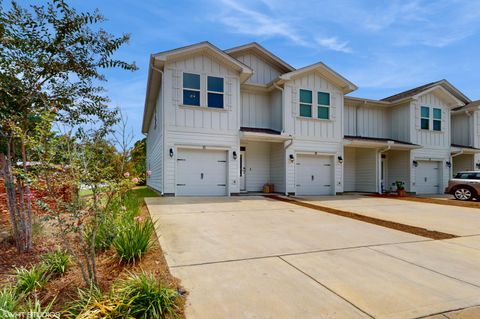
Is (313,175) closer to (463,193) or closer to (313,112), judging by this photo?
(313,112)

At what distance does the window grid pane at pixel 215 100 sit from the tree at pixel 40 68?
22.5ft

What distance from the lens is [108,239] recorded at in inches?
171

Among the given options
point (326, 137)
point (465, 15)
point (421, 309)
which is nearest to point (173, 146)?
point (326, 137)

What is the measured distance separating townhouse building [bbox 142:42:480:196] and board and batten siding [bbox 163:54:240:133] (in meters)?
0.04

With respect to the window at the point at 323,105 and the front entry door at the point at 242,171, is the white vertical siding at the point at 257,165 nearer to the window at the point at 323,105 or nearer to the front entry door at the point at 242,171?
the front entry door at the point at 242,171

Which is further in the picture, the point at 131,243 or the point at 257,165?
the point at 257,165

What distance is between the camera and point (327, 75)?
46.5 ft

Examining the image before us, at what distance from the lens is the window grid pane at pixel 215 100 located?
39.8ft

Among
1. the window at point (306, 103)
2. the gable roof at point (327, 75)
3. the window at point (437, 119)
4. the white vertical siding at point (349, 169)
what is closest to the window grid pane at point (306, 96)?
the window at point (306, 103)

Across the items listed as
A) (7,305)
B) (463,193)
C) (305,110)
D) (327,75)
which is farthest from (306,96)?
(7,305)

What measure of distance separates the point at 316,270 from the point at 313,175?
1117 cm

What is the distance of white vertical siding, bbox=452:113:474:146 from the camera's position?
18484 mm

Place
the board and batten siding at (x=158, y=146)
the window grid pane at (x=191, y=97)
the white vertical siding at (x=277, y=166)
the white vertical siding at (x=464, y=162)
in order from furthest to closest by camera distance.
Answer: the white vertical siding at (x=464, y=162), the white vertical siding at (x=277, y=166), the board and batten siding at (x=158, y=146), the window grid pane at (x=191, y=97)

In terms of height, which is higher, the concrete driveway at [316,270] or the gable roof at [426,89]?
the gable roof at [426,89]
